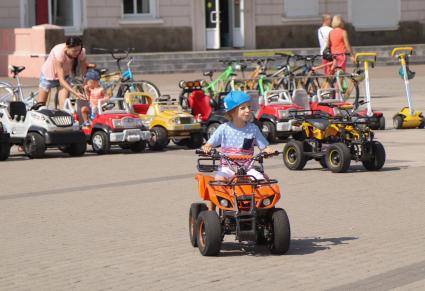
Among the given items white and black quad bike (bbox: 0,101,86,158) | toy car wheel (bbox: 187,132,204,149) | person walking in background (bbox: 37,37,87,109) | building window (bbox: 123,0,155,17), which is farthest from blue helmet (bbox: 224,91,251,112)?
building window (bbox: 123,0,155,17)

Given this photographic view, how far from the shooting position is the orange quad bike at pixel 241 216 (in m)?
9.56

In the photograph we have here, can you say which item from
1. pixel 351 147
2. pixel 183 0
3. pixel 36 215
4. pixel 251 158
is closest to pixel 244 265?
pixel 251 158

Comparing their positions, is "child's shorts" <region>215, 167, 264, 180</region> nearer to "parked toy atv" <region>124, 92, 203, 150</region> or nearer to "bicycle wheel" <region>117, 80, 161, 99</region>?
"parked toy atv" <region>124, 92, 203, 150</region>

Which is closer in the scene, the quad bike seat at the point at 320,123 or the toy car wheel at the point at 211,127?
the quad bike seat at the point at 320,123


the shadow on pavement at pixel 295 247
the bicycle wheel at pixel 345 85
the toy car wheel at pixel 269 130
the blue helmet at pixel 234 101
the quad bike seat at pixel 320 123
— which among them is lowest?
the shadow on pavement at pixel 295 247

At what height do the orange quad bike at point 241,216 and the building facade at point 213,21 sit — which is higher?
the building facade at point 213,21

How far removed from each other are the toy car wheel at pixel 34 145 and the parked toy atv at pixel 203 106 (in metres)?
2.65

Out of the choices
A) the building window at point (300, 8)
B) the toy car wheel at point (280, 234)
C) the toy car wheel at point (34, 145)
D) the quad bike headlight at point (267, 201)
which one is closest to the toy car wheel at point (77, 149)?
the toy car wheel at point (34, 145)

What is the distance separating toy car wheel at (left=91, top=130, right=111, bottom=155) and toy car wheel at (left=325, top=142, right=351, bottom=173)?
3.85m

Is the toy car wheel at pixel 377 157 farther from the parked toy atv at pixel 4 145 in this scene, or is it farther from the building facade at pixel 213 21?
the building facade at pixel 213 21

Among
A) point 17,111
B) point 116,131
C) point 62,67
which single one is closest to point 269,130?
point 116,131

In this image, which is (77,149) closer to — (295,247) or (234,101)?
(234,101)

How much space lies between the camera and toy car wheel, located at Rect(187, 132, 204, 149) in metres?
18.5

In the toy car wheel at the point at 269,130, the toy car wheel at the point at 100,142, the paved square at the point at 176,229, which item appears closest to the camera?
the paved square at the point at 176,229
